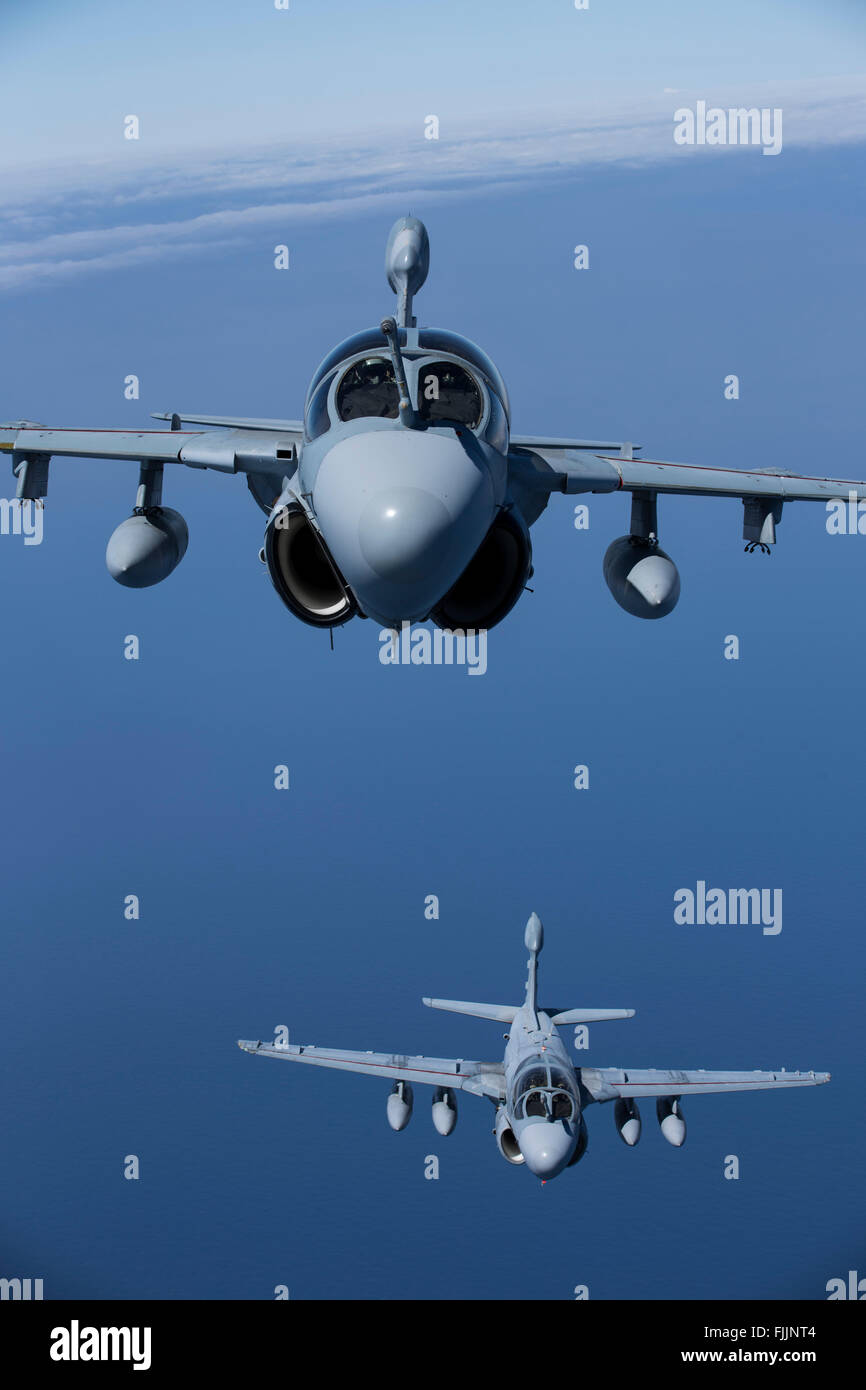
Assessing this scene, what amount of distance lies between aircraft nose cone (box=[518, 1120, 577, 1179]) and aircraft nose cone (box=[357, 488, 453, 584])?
18503 mm

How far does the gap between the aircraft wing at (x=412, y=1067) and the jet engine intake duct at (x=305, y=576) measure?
67.0 feet

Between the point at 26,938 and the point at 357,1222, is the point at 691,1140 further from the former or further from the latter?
the point at 26,938

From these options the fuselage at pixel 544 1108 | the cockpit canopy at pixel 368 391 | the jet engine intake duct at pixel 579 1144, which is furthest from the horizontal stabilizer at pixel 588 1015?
the cockpit canopy at pixel 368 391

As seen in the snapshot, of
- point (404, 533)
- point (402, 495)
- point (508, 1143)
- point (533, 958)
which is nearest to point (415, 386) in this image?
point (402, 495)

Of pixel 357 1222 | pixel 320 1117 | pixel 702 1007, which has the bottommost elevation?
pixel 357 1222

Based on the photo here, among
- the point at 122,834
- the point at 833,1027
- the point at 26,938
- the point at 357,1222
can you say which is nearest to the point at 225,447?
the point at 357,1222

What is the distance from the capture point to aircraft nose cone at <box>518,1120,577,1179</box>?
25828 millimetres

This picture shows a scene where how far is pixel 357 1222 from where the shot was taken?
199ft

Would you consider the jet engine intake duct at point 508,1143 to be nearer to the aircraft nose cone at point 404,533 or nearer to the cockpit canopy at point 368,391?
the cockpit canopy at point 368,391

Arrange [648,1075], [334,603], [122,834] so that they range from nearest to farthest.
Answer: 1. [334,603]
2. [648,1075]
3. [122,834]

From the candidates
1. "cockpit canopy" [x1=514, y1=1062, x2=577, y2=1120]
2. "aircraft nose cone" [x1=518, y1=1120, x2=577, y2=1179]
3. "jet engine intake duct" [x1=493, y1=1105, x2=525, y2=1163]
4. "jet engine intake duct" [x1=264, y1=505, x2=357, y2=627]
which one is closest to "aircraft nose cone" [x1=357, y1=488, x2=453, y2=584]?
"jet engine intake duct" [x1=264, y1=505, x2=357, y2=627]

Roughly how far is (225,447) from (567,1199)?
58.3 meters

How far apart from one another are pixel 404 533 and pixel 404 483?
1.53 feet

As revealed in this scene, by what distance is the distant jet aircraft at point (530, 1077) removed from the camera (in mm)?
27781
